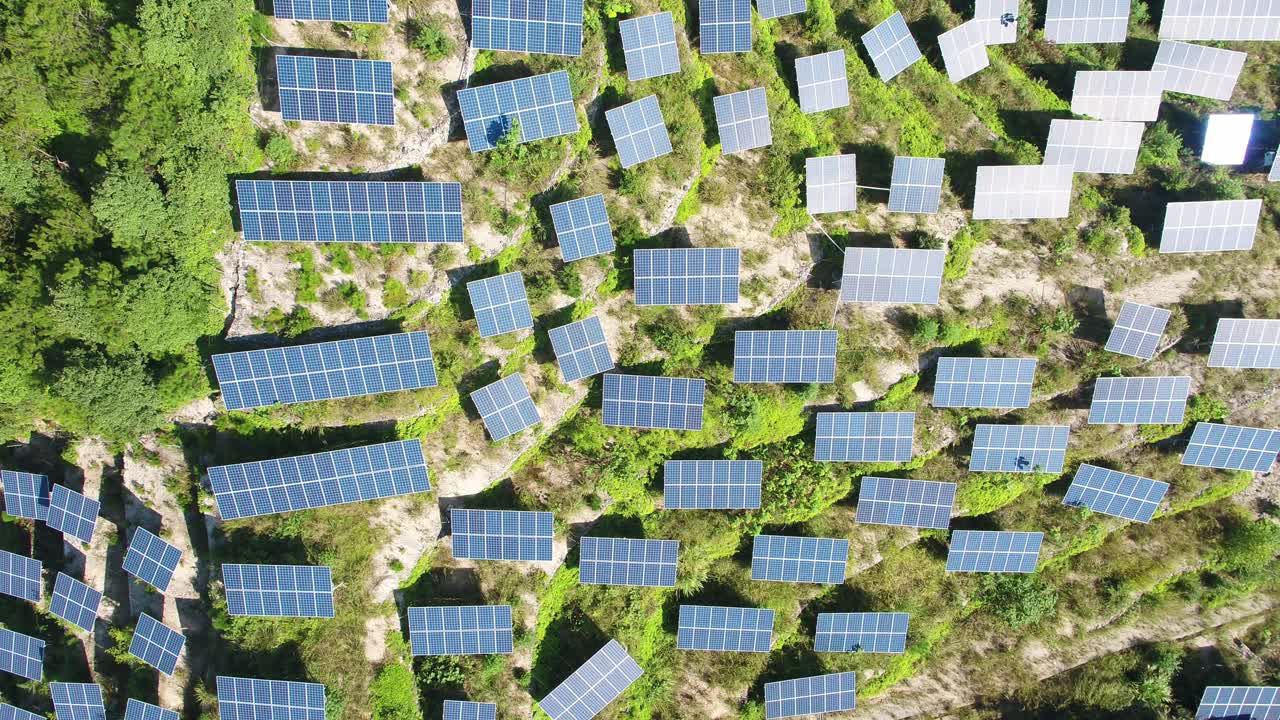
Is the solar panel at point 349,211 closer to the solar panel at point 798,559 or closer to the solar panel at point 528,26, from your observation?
the solar panel at point 528,26

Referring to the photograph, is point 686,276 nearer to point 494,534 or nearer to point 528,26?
point 528,26

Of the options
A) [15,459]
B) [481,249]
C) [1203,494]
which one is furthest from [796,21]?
[15,459]

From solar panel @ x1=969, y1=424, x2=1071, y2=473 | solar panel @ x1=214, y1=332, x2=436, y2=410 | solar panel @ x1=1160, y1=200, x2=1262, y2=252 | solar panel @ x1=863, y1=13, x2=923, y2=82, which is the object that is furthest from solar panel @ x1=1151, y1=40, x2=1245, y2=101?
solar panel @ x1=214, y1=332, x2=436, y2=410

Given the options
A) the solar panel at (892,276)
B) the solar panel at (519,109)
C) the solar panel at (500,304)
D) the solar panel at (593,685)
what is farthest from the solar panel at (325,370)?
the solar panel at (892,276)

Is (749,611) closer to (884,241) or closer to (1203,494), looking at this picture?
(884,241)

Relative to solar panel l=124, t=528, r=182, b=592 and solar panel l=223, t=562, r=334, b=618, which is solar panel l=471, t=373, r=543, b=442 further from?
solar panel l=124, t=528, r=182, b=592

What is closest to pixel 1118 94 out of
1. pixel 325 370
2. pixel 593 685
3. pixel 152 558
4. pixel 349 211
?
pixel 349 211
